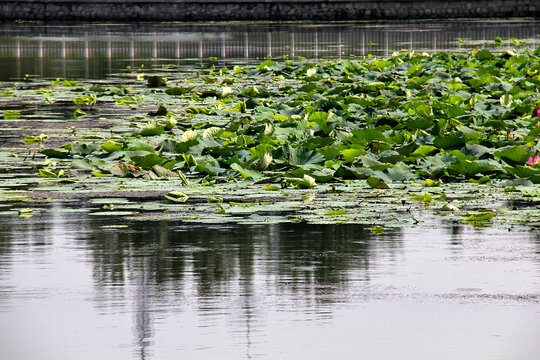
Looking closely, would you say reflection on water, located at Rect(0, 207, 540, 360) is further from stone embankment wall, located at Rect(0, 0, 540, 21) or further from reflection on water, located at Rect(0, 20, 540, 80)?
stone embankment wall, located at Rect(0, 0, 540, 21)

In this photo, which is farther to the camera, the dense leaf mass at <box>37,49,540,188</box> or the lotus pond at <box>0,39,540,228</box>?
the dense leaf mass at <box>37,49,540,188</box>

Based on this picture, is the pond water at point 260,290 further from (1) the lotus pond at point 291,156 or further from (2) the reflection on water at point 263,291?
(1) the lotus pond at point 291,156

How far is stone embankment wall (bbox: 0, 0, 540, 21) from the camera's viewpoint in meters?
32.1

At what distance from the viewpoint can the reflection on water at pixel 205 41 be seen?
56.0 ft

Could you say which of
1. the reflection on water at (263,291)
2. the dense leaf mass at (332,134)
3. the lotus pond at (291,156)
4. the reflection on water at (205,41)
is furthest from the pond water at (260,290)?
the reflection on water at (205,41)

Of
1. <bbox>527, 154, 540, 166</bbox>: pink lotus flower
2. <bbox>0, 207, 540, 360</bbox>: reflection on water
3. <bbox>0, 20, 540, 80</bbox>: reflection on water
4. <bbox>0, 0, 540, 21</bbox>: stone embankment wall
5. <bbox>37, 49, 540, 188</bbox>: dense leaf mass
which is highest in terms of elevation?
<bbox>0, 0, 540, 21</bbox>: stone embankment wall

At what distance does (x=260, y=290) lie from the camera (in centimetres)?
362

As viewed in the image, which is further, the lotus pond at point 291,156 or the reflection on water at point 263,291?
the lotus pond at point 291,156

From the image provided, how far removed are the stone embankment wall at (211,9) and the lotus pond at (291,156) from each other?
21.5 meters

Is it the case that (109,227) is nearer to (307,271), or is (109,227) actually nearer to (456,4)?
(307,271)

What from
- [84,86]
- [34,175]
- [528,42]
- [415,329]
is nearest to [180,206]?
[34,175]

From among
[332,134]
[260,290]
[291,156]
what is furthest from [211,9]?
[260,290]

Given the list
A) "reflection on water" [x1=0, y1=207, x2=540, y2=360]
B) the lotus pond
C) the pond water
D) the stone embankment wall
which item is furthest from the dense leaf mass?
the stone embankment wall

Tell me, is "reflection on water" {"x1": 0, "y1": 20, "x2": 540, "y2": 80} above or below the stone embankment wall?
below
